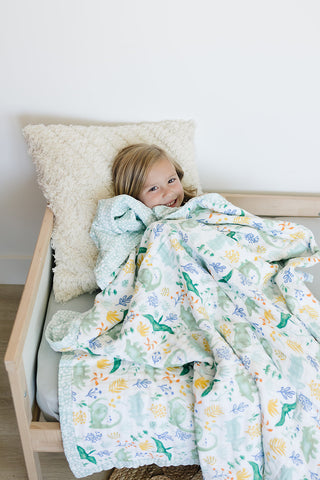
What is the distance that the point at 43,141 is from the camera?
136cm

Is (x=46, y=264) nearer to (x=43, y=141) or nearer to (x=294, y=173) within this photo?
(x=43, y=141)

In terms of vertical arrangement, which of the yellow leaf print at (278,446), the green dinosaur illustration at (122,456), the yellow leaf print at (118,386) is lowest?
the green dinosaur illustration at (122,456)

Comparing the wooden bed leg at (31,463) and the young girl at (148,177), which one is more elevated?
the young girl at (148,177)

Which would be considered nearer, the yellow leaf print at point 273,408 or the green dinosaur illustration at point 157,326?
the yellow leaf print at point 273,408

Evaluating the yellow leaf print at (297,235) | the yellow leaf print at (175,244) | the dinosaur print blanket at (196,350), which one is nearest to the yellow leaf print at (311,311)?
the dinosaur print blanket at (196,350)

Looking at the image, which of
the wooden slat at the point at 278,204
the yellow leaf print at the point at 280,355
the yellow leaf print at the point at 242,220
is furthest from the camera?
the wooden slat at the point at 278,204

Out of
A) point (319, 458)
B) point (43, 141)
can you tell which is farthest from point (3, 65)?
point (319, 458)

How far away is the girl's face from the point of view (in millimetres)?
1313

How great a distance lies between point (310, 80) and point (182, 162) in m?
0.47

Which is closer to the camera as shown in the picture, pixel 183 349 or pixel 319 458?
pixel 319 458

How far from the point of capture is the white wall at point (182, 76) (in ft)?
4.41

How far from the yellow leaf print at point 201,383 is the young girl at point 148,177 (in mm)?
511

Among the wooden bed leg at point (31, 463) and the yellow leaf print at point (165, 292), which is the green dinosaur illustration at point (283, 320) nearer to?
the yellow leaf print at point (165, 292)

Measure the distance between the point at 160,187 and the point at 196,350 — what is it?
48cm
